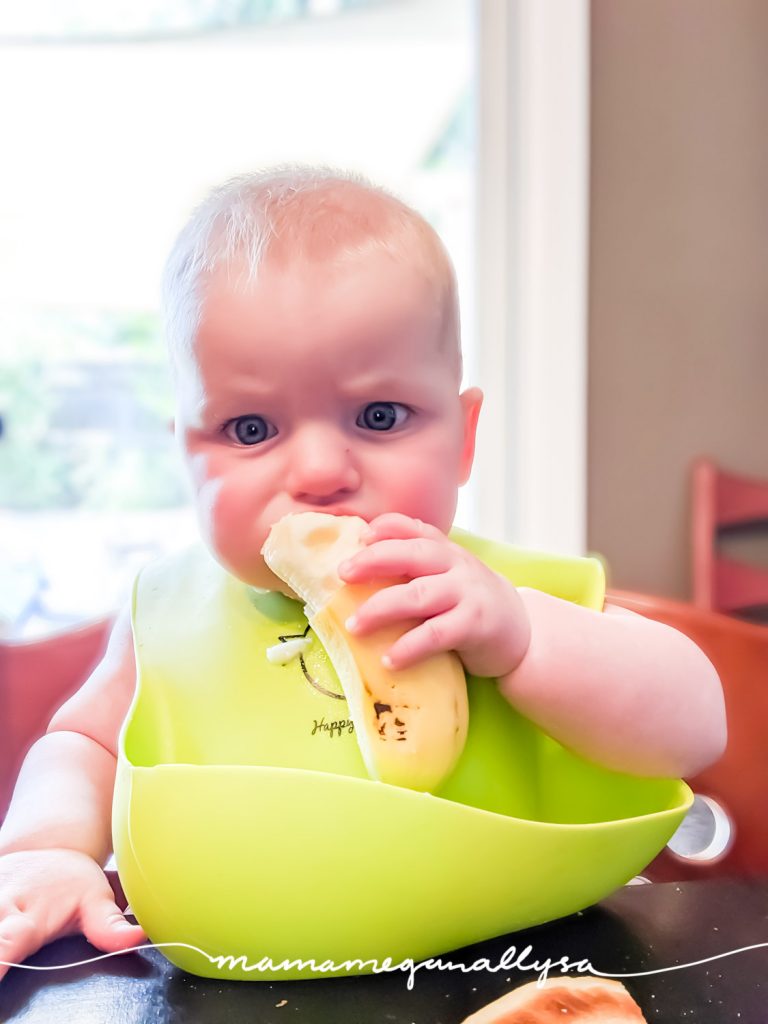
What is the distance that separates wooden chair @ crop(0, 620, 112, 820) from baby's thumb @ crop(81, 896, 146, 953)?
317 millimetres

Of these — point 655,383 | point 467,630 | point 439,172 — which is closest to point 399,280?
point 467,630

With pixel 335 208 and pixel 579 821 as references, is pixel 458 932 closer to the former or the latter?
pixel 579 821

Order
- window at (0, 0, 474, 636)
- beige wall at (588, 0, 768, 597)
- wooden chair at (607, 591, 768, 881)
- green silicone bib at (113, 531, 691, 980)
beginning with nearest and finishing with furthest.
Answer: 1. green silicone bib at (113, 531, 691, 980)
2. wooden chair at (607, 591, 768, 881)
3. beige wall at (588, 0, 768, 597)
4. window at (0, 0, 474, 636)

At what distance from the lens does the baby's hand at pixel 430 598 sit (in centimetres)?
39

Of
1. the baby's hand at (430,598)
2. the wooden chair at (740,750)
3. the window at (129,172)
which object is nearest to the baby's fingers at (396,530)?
the baby's hand at (430,598)

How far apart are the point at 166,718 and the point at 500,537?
1.16 meters

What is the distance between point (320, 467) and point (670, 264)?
1245mm

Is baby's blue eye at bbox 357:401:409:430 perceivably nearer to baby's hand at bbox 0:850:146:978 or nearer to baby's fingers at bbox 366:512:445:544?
baby's fingers at bbox 366:512:445:544

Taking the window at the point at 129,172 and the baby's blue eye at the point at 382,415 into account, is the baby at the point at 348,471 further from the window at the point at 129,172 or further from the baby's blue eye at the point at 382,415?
the window at the point at 129,172

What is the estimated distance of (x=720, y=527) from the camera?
5.27 feet

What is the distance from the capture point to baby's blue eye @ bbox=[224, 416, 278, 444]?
1.47 ft

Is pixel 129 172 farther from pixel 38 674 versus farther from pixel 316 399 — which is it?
pixel 316 399

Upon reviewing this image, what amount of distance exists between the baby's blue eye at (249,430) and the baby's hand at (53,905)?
20 centimetres

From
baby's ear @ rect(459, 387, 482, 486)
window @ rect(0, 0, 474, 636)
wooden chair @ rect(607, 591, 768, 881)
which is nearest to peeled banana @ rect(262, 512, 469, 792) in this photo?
baby's ear @ rect(459, 387, 482, 486)
